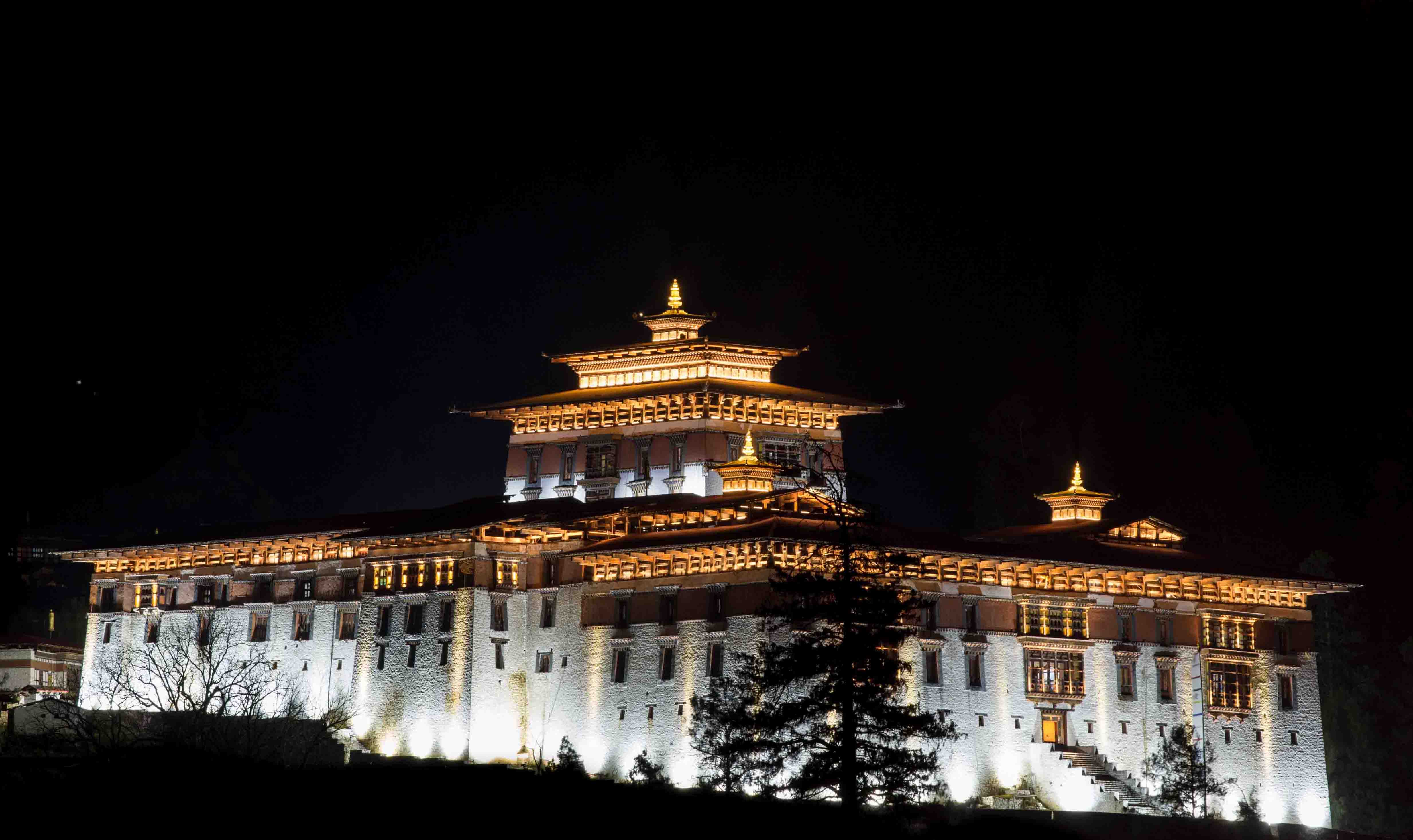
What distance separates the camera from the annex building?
69562 mm

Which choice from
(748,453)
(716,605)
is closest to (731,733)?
(716,605)

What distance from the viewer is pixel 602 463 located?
275 feet

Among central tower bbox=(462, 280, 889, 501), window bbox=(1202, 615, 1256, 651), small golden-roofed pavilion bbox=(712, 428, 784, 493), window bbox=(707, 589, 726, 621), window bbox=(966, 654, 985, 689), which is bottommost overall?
window bbox=(966, 654, 985, 689)

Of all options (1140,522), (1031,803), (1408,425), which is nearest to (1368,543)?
(1408,425)

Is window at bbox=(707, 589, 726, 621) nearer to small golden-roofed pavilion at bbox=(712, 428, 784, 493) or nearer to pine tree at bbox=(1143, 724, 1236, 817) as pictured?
small golden-roofed pavilion at bbox=(712, 428, 784, 493)

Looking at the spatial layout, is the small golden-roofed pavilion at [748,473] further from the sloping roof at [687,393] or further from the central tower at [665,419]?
the sloping roof at [687,393]

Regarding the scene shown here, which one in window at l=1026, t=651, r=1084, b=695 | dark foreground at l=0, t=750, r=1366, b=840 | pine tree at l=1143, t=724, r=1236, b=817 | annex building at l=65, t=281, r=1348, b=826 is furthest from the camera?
window at l=1026, t=651, r=1084, b=695

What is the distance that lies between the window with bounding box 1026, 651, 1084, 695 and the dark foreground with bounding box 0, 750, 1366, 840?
10569mm

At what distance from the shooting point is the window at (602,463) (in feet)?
274

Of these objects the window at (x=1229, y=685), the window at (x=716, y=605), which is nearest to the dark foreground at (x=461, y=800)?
the window at (x=716, y=605)

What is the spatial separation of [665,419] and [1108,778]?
21480mm

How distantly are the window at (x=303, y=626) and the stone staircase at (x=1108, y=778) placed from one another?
2462 cm

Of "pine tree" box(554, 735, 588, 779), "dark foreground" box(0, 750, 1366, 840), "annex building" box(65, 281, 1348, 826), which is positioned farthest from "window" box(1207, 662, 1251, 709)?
"pine tree" box(554, 735, 588, 779)

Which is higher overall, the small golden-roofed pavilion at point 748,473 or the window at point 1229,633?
the small golden-roofed pavilion at point 748,473
